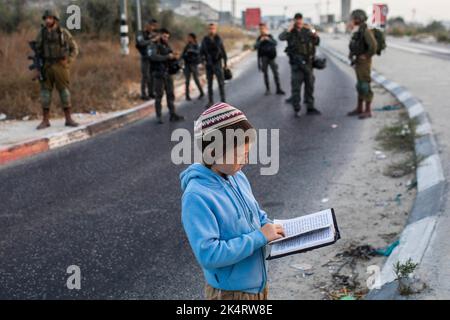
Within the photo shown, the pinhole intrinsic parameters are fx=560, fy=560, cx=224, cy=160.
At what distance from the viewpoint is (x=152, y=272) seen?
4.18 metres

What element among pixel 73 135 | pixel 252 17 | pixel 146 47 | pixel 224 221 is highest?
pixel 252 17

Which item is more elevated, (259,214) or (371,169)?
(259,214)

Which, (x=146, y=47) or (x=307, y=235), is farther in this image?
(x=146, y=47)

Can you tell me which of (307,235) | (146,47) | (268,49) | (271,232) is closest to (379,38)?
(268,49)

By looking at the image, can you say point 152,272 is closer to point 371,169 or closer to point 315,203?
point 315,203

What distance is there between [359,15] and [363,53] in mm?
676

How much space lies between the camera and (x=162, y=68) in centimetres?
1059

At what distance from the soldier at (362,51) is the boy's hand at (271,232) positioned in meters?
8.38

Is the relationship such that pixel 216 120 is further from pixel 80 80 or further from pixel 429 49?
pixel 429 49

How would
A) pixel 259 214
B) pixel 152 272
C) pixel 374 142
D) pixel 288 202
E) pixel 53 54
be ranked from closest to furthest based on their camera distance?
pixel 259 214 < pixel 152 272 < pixel 288 202 < pixel 374 142 < pixel 53 54

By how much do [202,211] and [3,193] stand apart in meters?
4.79

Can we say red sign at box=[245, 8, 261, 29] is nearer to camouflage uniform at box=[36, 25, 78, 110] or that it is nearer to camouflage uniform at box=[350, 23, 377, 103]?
camouflage uniform at box=[350, 23, 377, 103]

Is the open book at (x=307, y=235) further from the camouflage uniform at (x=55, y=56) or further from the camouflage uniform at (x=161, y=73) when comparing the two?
the camouflage uniform at (x=161, y=73)
